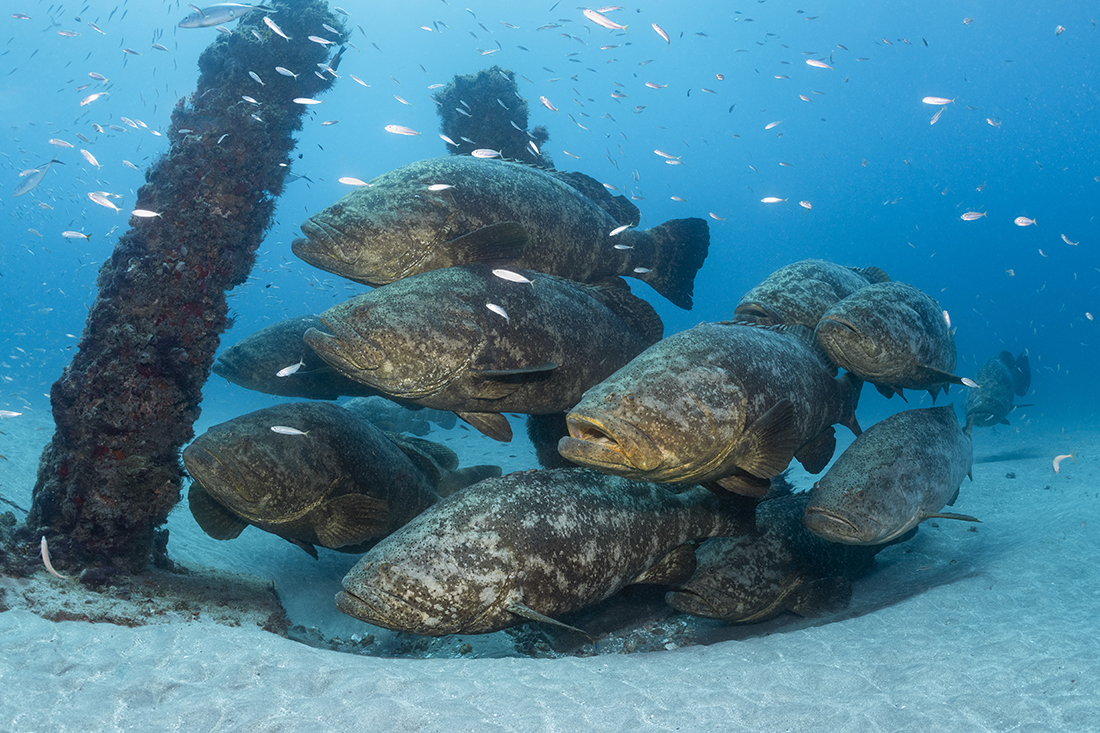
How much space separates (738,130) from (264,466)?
109659 millimetres

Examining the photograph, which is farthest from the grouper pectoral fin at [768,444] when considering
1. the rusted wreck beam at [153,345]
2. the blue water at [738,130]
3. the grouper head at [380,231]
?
the blue water at [738,130]

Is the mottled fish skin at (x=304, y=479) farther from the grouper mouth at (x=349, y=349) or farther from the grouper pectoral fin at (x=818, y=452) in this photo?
the grouper pectoral fin at (x=818, y=452)

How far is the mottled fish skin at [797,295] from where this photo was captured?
19.8 feet

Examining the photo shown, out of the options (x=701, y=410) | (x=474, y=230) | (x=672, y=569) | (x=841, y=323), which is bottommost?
(x=672, y=569)

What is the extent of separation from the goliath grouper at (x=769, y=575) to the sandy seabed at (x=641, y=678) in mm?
236

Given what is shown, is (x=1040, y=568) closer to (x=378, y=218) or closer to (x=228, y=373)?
(x=378, y=218)

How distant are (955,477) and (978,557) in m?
0.87

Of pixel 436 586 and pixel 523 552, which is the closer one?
pixel 436 586

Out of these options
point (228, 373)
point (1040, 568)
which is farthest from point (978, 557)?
point (228, 373)

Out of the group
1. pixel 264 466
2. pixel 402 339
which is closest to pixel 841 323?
pixel 402 339

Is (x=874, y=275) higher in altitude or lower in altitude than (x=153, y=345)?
higher

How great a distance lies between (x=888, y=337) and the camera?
502 cm

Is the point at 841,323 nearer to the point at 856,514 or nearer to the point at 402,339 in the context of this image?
the point at 856,514

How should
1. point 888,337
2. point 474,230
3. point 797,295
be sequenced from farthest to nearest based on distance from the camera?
point 797,295 < point 888,337 < point 474,230
